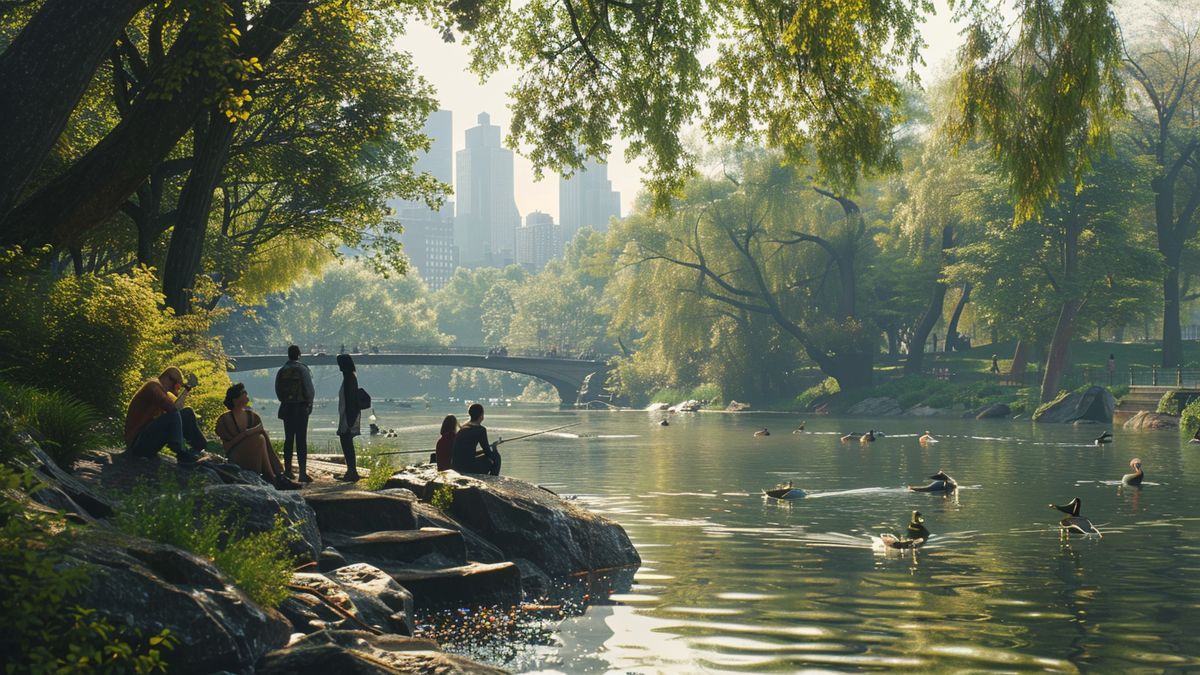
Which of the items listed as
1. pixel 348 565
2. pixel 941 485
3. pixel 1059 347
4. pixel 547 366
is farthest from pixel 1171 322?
pixel 348 565

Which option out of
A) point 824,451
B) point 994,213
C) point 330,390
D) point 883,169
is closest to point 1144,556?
point 883,169

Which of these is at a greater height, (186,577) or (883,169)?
(883,169)

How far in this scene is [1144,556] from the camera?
16.0 meters

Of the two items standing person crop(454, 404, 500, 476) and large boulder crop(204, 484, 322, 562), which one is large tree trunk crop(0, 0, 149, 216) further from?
standing person crop(454, 404, 500, 476)

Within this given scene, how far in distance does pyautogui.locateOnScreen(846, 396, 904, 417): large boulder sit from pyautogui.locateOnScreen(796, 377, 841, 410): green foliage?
146 inches

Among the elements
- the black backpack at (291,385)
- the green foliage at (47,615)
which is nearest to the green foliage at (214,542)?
the green foliage at (47,615)

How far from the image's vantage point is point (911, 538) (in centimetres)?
1716

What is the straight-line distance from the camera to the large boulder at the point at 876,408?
61.9m

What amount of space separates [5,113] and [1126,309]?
51.5 m

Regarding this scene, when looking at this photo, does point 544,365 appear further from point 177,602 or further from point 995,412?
point 177,602

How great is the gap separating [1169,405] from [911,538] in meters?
33.4

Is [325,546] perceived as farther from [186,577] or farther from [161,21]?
[161,21]

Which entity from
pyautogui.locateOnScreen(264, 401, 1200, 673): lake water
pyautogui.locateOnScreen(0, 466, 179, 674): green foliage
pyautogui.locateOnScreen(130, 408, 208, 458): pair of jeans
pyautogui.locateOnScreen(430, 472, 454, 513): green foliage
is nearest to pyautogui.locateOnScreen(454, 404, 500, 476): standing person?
pyautogui.locateOnScreen(430, 472, 454, 513): green foliage

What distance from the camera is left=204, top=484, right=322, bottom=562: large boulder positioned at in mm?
11336
